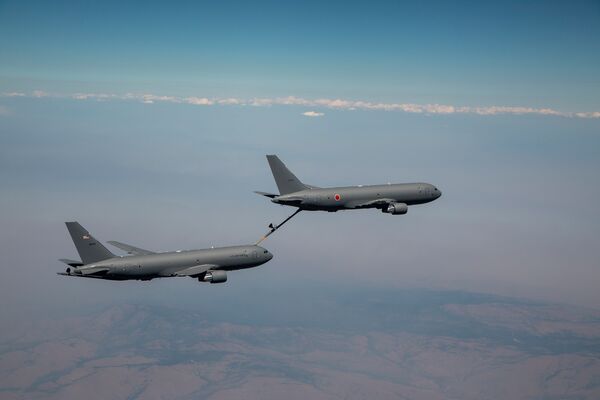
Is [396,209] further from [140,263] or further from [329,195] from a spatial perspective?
[140,263]

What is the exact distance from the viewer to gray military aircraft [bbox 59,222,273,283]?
108m

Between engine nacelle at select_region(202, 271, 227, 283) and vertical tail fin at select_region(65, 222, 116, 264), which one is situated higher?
vertical tail fin at select_region(65, 222, 116, 264)

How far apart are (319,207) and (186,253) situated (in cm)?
2735

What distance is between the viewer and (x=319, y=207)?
4771 inches

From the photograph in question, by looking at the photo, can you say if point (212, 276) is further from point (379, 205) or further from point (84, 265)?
point (379, 205)

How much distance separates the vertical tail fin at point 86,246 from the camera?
109 m

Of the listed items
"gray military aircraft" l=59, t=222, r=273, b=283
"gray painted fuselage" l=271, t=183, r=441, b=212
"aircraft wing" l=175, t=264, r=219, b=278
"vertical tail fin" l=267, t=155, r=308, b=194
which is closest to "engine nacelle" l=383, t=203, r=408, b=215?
"gray painted fuselage" l=271, t=183, r=441, b=212

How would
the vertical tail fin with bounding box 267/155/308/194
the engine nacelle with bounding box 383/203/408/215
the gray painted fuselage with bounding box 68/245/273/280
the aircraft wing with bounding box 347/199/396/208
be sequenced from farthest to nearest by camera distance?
the engine nacelle with bounding box 383/203/408/215 < the aircraft wing with bounding box 347/199/396/208 < the vertical tail fin with bounding box 267/155/308/194 < the gray painted fuselage with bounding box 68/245/273/280

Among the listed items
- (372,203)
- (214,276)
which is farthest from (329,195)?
(214,276)

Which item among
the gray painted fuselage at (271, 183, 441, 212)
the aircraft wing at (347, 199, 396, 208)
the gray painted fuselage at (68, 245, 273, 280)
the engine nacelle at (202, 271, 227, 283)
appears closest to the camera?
the gray painted fuselage at (68, 245, 273, 280)

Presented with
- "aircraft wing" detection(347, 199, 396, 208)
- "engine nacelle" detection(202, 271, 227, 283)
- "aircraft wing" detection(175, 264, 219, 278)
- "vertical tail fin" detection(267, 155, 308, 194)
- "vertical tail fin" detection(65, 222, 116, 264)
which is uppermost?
"vertical tail fin" detection(267, 155, 308, 194)

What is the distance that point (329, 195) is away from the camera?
121 metres

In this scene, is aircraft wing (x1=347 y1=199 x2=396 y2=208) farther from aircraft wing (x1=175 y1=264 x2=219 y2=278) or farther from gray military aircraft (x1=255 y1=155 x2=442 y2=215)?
aircraft wing (x1=175 y1=264 x2=219 y2=278)

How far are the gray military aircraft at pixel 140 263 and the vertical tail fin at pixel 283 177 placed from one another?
65.8 ft
